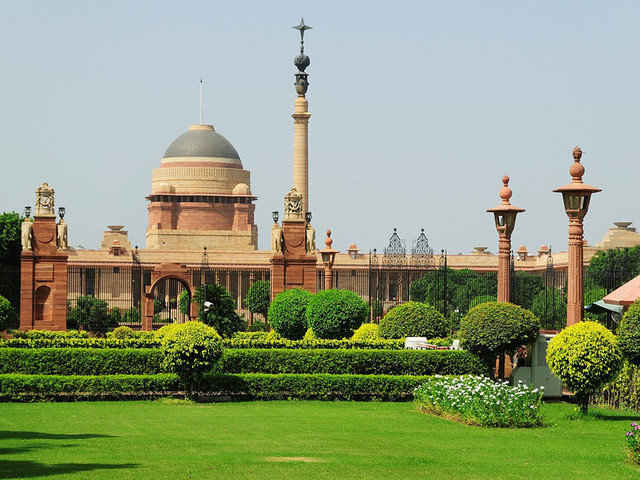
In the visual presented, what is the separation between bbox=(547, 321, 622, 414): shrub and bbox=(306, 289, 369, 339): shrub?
9913 millimetres

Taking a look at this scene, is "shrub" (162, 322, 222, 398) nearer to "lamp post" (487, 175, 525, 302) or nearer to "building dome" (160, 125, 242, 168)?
"lamp post" (487, 175, 525, 302)

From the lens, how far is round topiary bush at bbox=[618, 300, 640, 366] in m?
16.3

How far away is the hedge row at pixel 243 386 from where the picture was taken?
19.3m

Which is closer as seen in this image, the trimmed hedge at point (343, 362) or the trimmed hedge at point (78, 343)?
the trimmed hedge at point (343, 362)

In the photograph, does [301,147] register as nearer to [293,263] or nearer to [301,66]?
[301,66]

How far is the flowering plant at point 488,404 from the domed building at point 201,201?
67.3 meters

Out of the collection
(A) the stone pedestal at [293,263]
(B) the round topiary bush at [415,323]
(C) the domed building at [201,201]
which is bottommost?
(B) the round topiary bush at [415,323]

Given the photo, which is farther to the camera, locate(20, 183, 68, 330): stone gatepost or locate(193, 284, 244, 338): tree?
locate(20, 183, 68, 330): stone gatepost

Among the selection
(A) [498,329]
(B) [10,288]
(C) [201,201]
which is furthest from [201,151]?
(A) [498,329]

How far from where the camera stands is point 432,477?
11336mm

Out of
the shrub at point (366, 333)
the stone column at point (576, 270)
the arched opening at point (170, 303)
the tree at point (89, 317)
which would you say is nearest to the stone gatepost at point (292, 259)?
the shrub at point (366, 333)

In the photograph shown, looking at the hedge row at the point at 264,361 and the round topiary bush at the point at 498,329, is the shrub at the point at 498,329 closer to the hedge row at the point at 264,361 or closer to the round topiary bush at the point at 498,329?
the round topiary bush at the point at 498,329

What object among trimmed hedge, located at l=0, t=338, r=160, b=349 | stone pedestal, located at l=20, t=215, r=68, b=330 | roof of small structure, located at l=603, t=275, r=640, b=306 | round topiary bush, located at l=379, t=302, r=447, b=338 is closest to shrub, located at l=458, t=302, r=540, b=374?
roof of small structure, located at l=603, t=275, r=640, b=306

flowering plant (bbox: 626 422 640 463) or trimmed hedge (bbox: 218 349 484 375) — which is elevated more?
trimmed hedge (bbox: 218 349 484 375)
